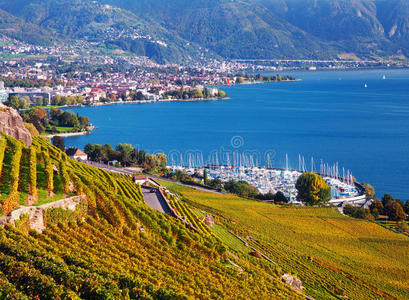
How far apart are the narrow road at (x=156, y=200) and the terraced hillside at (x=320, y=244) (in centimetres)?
122

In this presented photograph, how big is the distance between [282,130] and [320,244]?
34.5m

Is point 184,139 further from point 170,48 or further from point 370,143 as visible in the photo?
point 170,48

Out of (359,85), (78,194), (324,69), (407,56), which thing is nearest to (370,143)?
(78,194)

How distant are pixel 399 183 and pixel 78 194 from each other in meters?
24.6

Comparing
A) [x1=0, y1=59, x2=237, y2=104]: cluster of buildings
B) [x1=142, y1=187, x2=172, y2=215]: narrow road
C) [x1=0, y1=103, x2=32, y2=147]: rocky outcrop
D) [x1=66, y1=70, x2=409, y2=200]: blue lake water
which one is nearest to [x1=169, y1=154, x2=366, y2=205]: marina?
[x1=66, y1=70, x2=409, y2=200]: blue lake water

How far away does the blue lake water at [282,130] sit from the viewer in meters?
36.0

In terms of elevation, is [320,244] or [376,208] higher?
[320,244]

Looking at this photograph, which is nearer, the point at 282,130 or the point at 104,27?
the point at 282,130

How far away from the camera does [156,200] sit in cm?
1245

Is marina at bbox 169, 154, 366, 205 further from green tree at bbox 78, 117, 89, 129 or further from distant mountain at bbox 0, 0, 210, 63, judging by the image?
distant mountain at bbox 0, 0, 210, 63

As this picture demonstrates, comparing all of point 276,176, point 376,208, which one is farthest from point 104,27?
point 376,208

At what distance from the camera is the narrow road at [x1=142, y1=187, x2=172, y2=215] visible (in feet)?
37.9

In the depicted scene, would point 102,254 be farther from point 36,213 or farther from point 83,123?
point 83,123

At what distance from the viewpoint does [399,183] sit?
29688 mm
